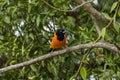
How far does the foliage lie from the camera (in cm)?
332

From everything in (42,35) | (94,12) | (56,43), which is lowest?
(56,43)

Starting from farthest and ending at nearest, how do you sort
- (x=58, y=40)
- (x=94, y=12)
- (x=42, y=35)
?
(x=58, y=40) < (x=42, y=35) < (x=94, y=12)

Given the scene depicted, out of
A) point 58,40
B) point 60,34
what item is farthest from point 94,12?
point 58,40

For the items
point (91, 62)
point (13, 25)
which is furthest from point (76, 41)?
point (13, 25)

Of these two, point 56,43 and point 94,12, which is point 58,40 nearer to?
point 56,43

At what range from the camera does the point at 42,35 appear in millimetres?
3520

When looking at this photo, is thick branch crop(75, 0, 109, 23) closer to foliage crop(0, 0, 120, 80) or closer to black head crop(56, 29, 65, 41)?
foliage crop(0, 0, 120, 80)

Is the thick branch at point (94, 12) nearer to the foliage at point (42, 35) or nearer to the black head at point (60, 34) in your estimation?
the foliage at point (42, 35)

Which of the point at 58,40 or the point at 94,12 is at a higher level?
the point at 94,12

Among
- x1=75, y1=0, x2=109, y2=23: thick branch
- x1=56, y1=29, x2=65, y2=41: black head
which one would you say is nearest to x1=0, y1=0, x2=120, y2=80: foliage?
x1=56, y1=29, x2=65, y2=41: black head

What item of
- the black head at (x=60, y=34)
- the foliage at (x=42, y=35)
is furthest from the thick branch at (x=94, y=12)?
the black head at (x=60, y=34)

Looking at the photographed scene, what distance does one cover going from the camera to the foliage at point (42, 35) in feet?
10.9

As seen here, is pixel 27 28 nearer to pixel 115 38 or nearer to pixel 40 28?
pixel 40 28

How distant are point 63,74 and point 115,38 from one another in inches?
26.2
